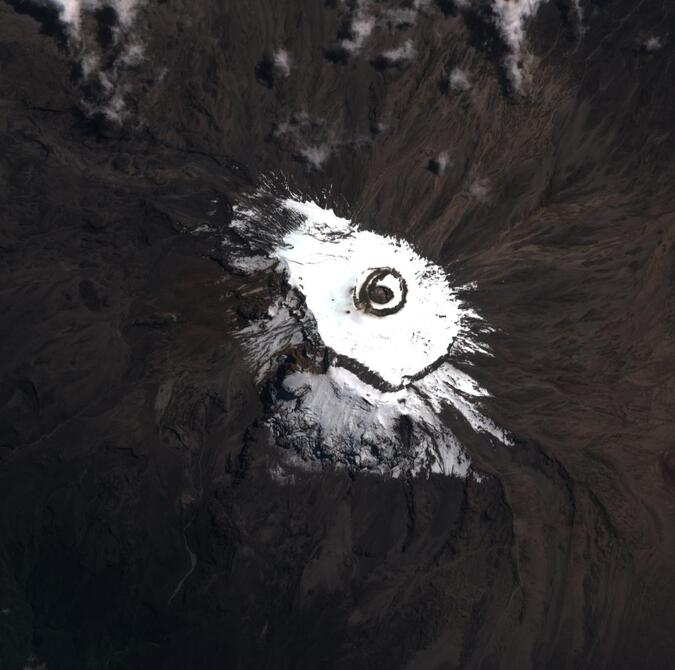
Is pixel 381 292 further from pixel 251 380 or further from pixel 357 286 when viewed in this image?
pixel 251 380

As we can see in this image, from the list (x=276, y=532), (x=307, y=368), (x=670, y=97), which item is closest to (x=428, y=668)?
(x=276, y=532)

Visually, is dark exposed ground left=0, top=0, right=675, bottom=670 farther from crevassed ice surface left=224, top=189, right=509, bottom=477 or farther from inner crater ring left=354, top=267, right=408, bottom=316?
inner crater ring left=354, top=267, right=408, bottom=316

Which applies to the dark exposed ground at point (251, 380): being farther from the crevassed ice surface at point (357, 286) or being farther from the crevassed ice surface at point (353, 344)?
the crevassed ice surface at point (357, 286)

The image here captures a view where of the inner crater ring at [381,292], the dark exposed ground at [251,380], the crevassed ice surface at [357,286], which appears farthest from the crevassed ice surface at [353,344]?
the dark exposed ground at [251,380]

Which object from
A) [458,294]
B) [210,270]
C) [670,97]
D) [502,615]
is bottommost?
[502,615]

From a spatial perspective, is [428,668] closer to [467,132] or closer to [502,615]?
[502,615]

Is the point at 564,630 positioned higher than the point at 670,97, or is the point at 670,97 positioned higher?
the point at 670,97

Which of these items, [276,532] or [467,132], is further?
[467,132]
